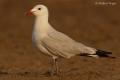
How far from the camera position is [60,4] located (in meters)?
25.9

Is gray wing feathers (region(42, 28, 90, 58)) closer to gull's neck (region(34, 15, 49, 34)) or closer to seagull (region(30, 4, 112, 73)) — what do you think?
seagull (region(30, 4, 112, 73))

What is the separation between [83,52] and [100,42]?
6.62 meters

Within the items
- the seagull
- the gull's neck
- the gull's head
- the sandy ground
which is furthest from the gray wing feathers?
the gull's head

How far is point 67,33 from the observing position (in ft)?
65.4

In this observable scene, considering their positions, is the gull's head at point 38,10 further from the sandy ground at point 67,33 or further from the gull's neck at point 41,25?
the sandy ground at point 67,33

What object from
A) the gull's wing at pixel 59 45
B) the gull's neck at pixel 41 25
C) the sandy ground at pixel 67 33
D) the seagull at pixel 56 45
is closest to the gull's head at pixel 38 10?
the gull's neck at pixel 41 25

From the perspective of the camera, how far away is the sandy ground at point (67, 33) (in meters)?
11.7

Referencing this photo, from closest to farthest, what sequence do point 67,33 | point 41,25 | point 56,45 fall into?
point 56,45 → point 41,25 → point 67,33

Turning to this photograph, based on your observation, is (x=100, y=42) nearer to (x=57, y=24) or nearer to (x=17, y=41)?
(x=17, y=41)

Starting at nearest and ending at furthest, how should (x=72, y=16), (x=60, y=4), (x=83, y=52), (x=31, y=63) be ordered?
(x=83, y=52)
(x=31, y=63)
(x=72, y=16)
(x=60, y=4)

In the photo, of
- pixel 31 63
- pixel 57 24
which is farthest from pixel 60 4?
pixel 31 63

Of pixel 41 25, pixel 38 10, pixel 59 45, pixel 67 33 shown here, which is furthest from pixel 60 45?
pixel 67 33

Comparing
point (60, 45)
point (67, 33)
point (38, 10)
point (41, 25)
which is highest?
point (38, 10)

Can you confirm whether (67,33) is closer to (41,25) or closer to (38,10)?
(38,10)
